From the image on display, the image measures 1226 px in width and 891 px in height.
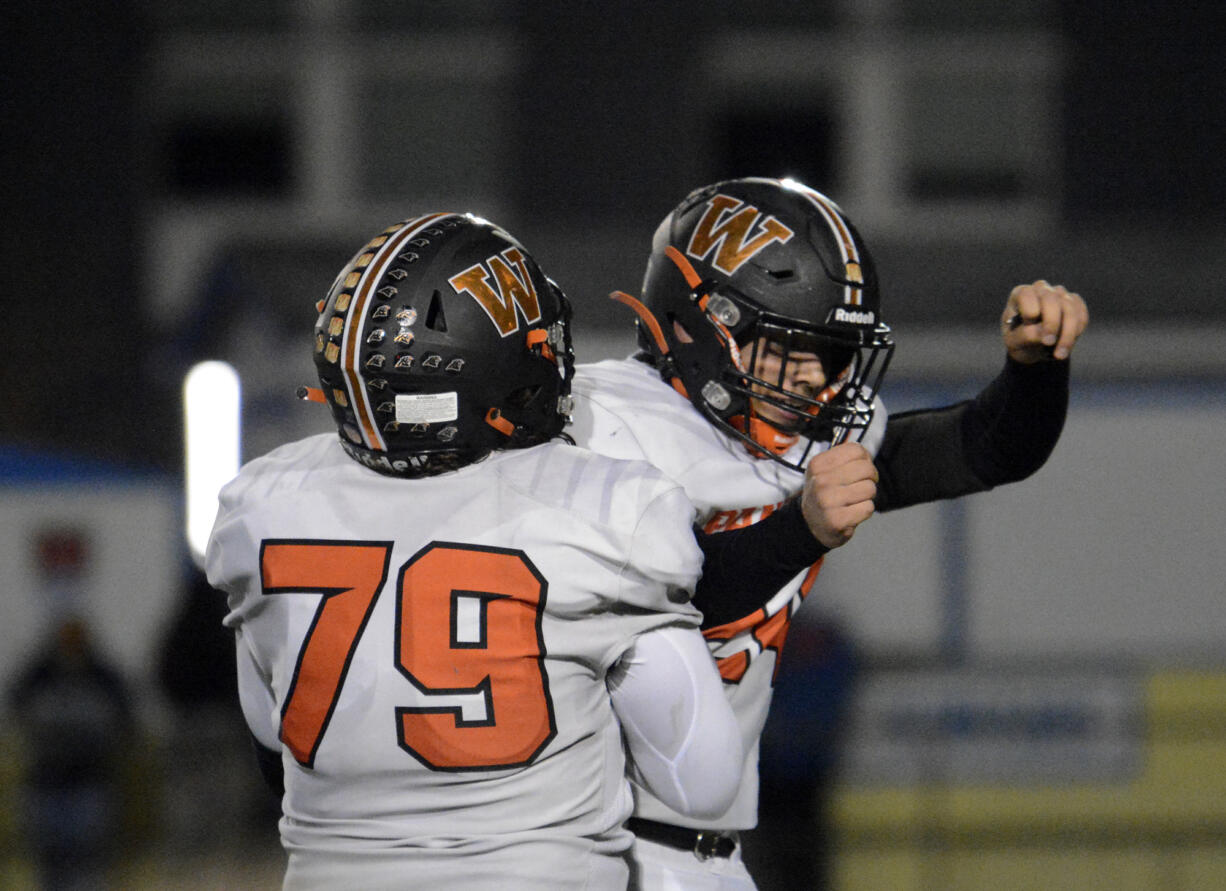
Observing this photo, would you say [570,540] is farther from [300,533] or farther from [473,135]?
[473,135]

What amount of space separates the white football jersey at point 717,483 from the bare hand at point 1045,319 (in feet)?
1.34

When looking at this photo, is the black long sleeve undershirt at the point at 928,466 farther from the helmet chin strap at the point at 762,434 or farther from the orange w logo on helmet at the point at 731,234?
the orange w logo on helmet at the point at 731,234

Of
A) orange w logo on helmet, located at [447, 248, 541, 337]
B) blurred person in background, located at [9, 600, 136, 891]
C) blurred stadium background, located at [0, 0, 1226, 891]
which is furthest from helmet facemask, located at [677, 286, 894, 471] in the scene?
blurred person in background, located at [9, 600, 136, 891]

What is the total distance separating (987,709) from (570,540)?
9.84 feet

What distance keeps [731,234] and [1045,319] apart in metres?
0.51

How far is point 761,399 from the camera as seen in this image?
220 centimetres

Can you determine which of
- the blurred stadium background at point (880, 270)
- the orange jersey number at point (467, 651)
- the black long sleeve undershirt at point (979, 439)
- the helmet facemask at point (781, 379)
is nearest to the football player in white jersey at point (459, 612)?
the orange jersey number at point (467, 651)

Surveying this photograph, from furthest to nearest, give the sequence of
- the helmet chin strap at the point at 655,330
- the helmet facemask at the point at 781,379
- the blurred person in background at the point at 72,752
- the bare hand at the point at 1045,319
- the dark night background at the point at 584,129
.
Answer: the dark night background at the point at 584,129
the blurred person in background at the point at 72,752
the helmet chin strap at the point at 655,330
the helmet facemask at the point at 781,379
the bare hand at the point at 1045,319

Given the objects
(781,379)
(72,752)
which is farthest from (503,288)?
(72,752)

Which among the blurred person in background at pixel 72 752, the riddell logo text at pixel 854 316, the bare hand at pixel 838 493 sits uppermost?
the riddell logo text at pixel 854 316

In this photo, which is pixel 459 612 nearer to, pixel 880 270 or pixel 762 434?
pixel 762 434

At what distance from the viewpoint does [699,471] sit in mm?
2135

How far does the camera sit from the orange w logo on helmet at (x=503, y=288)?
1825 millimetres

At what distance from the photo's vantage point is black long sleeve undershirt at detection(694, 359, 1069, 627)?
1.85 metres
